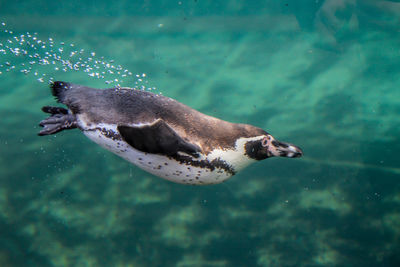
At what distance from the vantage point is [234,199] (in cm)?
610

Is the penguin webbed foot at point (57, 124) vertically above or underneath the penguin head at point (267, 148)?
above

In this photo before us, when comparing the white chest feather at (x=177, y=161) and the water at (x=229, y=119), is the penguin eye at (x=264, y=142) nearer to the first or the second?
the white chest feather at (x=177, y=161)

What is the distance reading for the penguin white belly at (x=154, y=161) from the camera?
224cm

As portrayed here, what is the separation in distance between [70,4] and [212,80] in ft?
13.9

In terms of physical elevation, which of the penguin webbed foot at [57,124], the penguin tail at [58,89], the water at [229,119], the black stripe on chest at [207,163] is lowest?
the water at [229,119]

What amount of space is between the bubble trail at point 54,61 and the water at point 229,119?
0.17ft

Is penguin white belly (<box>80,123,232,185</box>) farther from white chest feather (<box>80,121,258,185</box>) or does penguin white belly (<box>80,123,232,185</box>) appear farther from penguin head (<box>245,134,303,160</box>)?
penguin head (<box>245,134,303,160</box>)

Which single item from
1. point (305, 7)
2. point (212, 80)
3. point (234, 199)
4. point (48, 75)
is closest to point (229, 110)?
point (212, 80)

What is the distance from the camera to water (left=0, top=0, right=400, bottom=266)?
5.63 m

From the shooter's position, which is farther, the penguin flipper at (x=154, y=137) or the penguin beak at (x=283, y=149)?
the penguin beak at (x=283, y=149)

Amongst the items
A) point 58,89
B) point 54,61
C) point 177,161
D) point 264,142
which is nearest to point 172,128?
point 177,161

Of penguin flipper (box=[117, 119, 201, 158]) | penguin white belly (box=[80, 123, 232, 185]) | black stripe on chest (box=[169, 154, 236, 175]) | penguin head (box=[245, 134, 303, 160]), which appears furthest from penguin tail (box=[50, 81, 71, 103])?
penguin head (box=[245, 134, 303, 160])

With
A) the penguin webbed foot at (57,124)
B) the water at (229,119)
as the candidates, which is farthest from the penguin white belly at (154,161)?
the water at (229,119)

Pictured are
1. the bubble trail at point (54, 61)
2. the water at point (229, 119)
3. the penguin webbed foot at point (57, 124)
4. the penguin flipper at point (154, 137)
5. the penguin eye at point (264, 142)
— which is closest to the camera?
the penguin flipper at point (154, 137)
